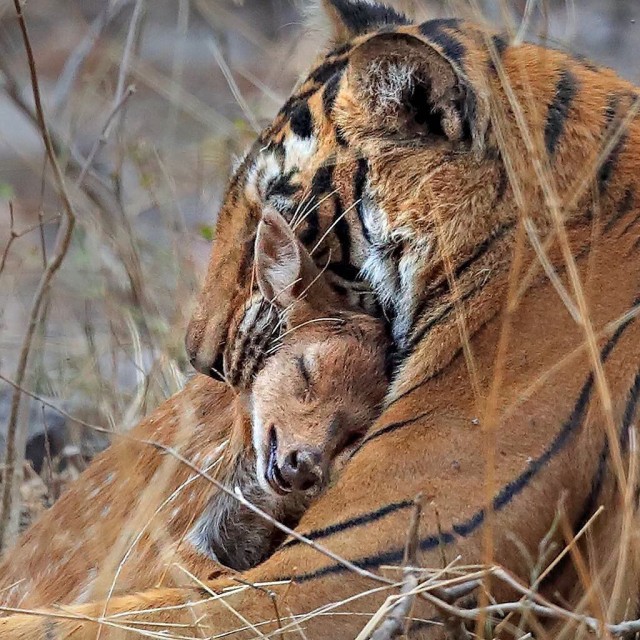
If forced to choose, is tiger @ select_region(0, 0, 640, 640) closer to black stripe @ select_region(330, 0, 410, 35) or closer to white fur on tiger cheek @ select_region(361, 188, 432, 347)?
white fur on tiger cheek @ select_region(361, 188, 432, 347)

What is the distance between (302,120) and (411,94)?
25cm

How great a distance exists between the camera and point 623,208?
6.33ft

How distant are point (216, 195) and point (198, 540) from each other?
86.1 inches

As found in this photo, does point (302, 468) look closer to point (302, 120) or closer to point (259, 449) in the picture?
point (259, 449)

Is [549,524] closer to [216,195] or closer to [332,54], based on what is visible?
[332,54]

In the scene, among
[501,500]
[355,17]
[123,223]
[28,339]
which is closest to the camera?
[501,500]

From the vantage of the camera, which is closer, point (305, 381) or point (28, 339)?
point (305, 381)

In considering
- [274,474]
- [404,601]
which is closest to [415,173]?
[274,474]

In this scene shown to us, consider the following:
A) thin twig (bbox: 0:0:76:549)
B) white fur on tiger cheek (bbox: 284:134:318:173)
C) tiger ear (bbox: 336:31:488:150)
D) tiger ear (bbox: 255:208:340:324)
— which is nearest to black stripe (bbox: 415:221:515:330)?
tiger ear (bbox: 336:31:488:150)

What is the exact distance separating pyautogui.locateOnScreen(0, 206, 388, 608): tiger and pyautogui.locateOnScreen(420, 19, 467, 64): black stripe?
1.30 ft

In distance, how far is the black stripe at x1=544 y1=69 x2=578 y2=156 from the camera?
6.48 feet

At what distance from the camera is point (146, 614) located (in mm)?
1862

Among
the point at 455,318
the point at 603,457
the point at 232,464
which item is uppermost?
the point at 455,318

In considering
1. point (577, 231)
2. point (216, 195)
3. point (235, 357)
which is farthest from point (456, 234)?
point (216, 195)
